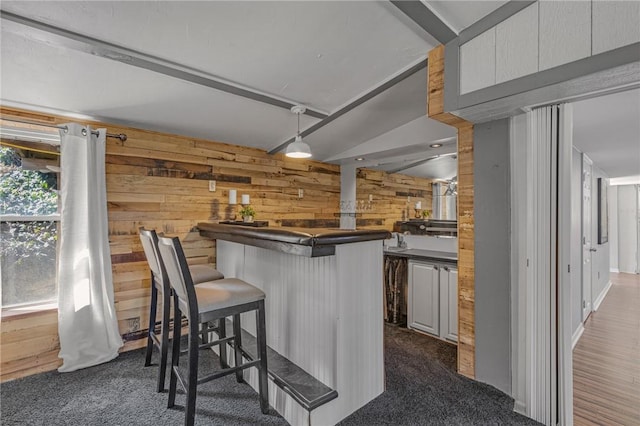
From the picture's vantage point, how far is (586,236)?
3543mm

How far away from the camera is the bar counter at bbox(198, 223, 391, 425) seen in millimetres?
1698

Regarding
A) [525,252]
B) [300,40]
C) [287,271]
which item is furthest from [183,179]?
[525,252]

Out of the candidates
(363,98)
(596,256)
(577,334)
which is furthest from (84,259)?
(596,256)

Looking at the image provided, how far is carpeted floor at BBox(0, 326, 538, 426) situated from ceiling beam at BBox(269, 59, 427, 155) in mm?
2298

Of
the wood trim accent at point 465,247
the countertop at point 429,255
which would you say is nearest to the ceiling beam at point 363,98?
the wood trim accent at point 465,247

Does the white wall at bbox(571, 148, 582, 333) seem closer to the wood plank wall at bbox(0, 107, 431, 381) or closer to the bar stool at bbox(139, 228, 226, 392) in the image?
the wood plank wall at bbox(0, 107, 431, 381)

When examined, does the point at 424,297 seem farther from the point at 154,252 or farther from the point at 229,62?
the point at 229,62

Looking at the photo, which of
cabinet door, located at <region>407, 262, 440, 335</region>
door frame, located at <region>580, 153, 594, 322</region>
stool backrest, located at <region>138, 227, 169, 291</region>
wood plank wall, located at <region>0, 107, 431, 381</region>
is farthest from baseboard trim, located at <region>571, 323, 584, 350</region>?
stool backrest, located at <region>138, 227, 169, 291</region>

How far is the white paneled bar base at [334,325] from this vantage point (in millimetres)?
1731

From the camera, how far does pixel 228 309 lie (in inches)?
66.6

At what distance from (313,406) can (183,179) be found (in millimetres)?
2482

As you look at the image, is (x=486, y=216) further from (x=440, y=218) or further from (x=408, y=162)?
(x=408, y=162)

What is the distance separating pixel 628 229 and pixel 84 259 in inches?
370

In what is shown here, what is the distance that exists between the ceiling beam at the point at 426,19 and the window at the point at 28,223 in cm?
298
